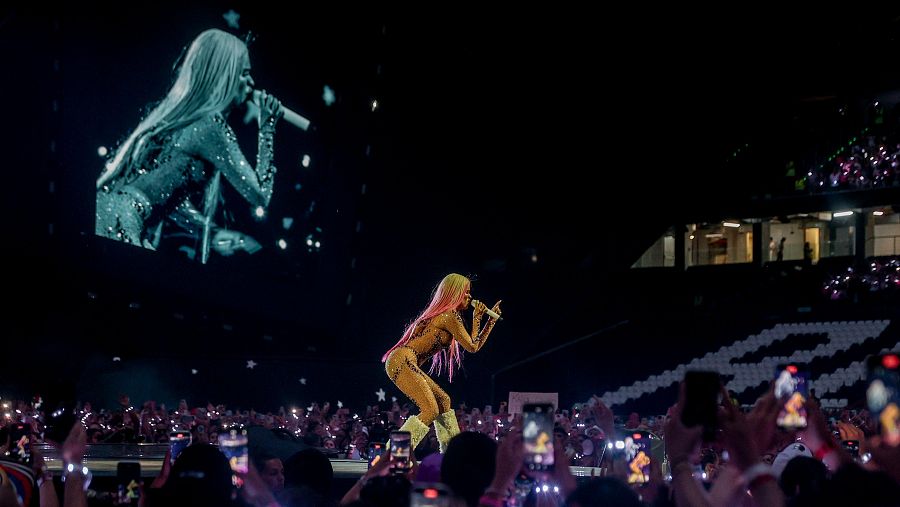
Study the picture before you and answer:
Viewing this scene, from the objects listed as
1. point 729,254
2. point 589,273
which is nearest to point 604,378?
point 589,273

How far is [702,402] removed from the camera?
290 cm

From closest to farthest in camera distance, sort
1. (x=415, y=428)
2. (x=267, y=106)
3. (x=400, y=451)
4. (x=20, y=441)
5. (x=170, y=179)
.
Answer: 1. (x=400, y=451)
2. (x=20, y=441)
3. (x=415, y=428)
4. (x=170, y=179)
5. (x=267, y=106)

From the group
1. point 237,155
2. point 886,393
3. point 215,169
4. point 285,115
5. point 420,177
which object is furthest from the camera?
point 420,177

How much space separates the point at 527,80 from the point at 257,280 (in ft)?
24.0

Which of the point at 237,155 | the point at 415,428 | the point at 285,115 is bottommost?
the point at 415,428

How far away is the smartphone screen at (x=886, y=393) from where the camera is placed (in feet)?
9.32

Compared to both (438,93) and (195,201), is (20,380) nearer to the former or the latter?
(195,201)

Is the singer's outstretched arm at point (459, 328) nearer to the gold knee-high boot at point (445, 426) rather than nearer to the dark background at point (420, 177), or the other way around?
the gold knee-high boot at point (445, 426)

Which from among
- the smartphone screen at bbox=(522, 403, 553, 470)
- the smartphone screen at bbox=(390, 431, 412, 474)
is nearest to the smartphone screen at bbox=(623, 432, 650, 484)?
the smartphone screen at bbox=(390, 431, 412, 474)

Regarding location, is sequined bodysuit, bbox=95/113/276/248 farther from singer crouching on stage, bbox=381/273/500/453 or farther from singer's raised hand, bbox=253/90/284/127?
singer crouching on stage, bbox=381/273/500/453

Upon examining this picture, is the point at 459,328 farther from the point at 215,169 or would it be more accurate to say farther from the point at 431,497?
the point at 431,497

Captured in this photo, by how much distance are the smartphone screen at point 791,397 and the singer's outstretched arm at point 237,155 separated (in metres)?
11.5

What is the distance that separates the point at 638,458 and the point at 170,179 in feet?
33.6

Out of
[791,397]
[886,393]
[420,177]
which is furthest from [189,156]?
[886,393]
